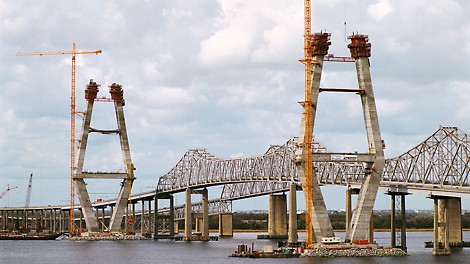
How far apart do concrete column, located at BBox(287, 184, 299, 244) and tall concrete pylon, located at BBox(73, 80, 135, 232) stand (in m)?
34.0

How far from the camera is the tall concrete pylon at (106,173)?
7249 inches

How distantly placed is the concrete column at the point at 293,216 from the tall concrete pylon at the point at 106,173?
3395cm

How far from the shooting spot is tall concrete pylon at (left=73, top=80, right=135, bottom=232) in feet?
604

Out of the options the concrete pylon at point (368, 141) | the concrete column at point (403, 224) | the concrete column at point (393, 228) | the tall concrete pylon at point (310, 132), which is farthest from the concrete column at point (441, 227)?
the tall concrete pylon at point (310, 132)

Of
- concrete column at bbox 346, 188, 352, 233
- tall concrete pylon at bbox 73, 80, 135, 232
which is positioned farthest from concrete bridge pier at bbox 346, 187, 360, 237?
tall concrete pylon at bbox 73, 80, 135, 232

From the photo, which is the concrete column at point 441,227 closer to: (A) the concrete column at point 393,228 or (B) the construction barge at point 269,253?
(A) the concrete column at point 393,228

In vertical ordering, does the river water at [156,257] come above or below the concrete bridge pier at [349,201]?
below

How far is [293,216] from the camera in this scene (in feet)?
527

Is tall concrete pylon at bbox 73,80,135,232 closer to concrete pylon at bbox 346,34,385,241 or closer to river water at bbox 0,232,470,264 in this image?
river water at bbox 0,232,470,264

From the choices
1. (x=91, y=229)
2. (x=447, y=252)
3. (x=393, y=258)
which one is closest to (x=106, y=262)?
(x=393, y=258)

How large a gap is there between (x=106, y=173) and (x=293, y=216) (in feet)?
129

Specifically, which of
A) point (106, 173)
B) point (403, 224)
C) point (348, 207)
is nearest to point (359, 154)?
point (403, 224)

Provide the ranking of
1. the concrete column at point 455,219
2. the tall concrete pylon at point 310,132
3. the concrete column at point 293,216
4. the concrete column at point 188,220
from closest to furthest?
the tall concrete pylon at point 310,132
the concrete column at point 455,219
the concrete column at point 293,216
the concrete column at point 188,220

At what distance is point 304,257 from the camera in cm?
11394
